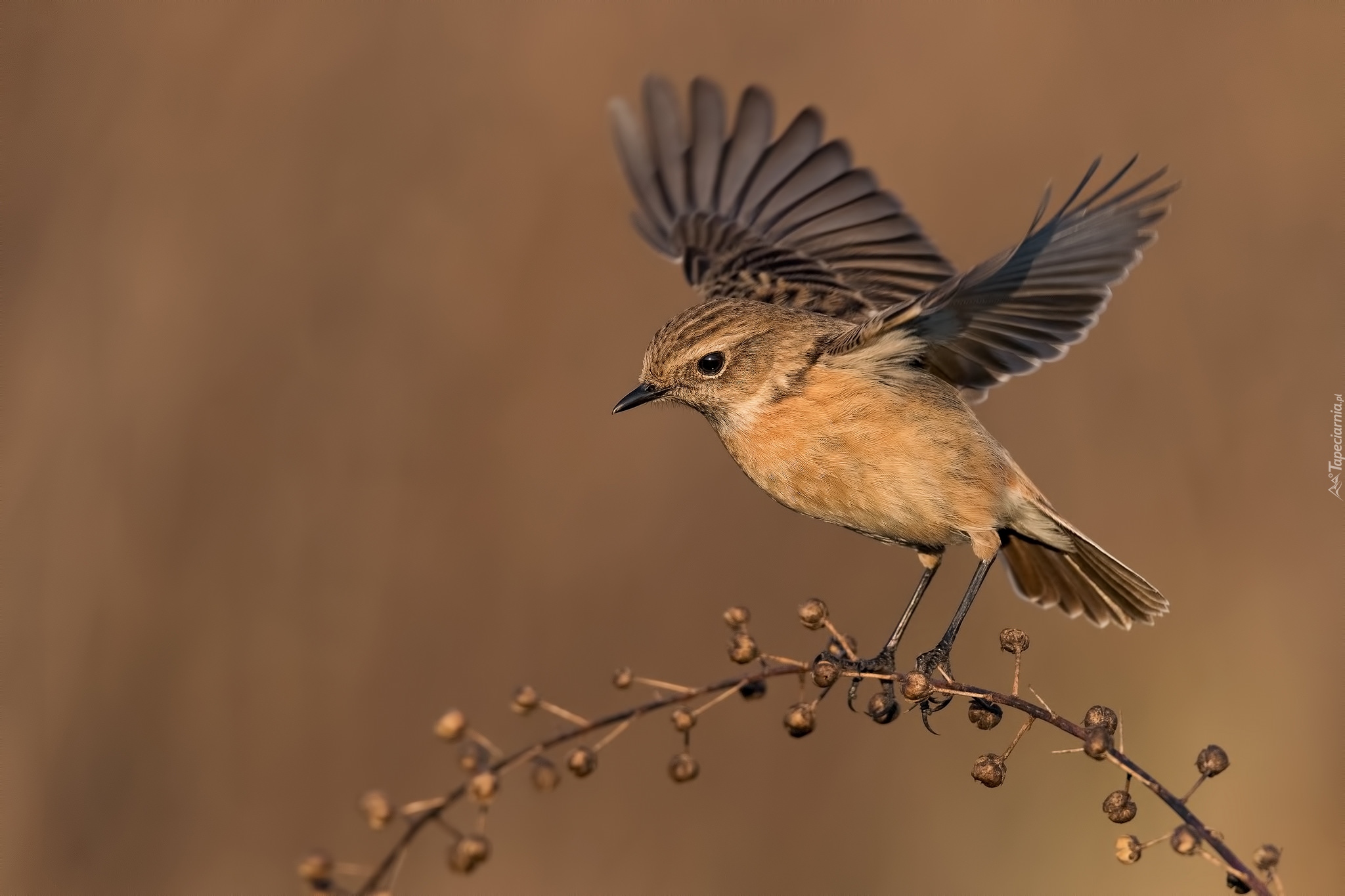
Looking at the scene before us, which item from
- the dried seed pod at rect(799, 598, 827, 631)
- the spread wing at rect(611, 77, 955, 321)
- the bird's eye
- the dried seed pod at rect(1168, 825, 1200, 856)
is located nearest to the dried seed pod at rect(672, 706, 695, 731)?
the dried seed pod at rect(799, 598, 827, 631)

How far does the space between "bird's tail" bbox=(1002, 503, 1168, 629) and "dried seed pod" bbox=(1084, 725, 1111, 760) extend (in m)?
2.25

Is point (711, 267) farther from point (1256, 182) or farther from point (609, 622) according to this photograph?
point (1256, 182)

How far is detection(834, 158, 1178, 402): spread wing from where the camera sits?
4445 mm

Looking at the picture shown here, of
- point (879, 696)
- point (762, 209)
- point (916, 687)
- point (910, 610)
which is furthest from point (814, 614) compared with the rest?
point (762, 209)

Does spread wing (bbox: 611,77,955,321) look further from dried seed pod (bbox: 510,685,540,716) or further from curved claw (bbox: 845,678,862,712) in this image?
dried seed pod (bbox: 510,685,540,716)

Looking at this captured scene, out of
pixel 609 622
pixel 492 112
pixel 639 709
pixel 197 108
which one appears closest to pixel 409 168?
pixel 492 112

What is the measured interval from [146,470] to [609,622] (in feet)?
10.4

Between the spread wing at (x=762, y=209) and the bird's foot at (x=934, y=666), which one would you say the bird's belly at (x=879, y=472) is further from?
the spread wing at (x=762, y=209)

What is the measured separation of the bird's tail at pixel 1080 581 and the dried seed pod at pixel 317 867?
3.54m

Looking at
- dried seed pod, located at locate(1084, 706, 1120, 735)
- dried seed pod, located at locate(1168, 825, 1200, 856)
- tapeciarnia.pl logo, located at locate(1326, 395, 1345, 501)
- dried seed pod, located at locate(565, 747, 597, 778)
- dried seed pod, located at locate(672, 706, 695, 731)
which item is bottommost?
dried seed pod, located at locate(565, 747, 597, 778)

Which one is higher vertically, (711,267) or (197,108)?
(197,108)

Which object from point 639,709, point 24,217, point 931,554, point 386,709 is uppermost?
point 24,217

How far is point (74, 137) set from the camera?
27.0 ft

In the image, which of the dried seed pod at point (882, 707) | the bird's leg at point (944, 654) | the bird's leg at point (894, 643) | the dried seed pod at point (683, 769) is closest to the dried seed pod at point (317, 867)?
the dried seed pod at point (683, 769)
